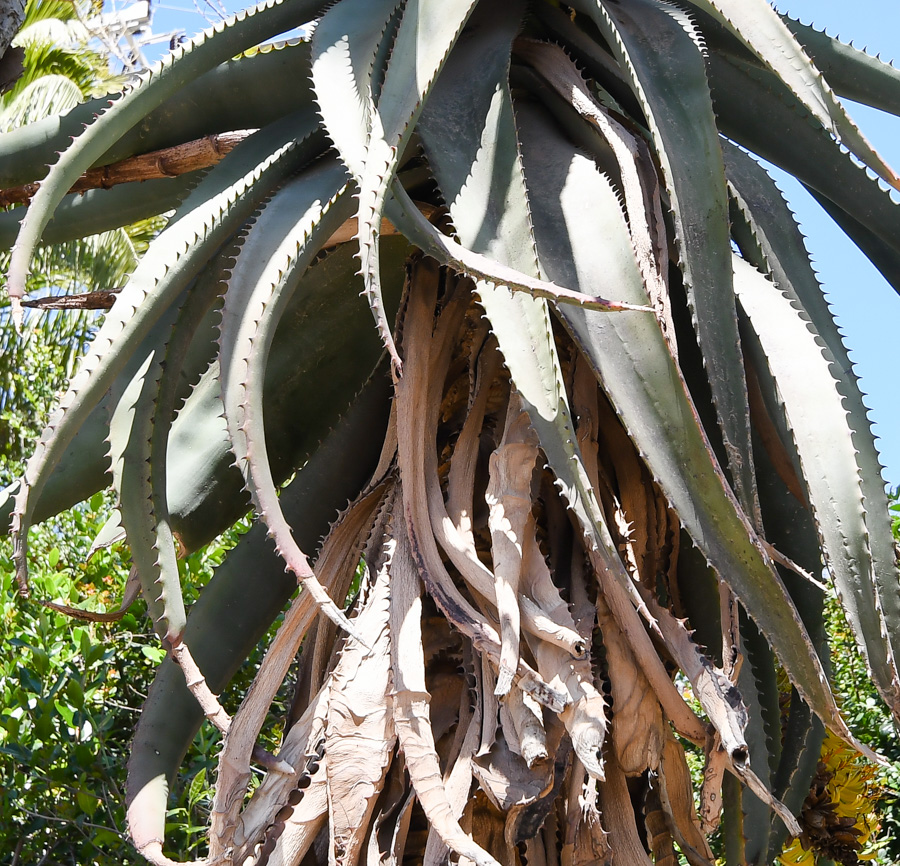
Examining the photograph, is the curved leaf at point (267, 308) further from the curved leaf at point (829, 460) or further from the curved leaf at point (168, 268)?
the curved leaf at point (829, 460)

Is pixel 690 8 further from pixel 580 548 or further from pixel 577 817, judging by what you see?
pixel 577 817

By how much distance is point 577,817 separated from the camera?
88 centimetres

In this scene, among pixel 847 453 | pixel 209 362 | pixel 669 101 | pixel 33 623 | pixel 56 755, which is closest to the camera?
pixel 847 453

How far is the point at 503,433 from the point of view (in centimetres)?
101

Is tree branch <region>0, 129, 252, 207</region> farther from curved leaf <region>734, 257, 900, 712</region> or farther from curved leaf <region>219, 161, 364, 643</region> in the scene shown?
curved leaf <region>734, 257, 900, 712</region>

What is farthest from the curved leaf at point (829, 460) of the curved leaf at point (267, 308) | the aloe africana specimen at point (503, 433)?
the curved leaf at point (267, 308)

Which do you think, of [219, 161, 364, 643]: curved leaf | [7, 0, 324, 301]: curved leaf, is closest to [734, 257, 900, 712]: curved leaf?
[219, 161, 364, 643]: curved leaf

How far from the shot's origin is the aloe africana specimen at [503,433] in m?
0.82

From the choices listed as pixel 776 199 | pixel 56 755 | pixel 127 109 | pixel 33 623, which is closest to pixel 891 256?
pixel 776 199

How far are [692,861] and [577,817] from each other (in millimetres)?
148

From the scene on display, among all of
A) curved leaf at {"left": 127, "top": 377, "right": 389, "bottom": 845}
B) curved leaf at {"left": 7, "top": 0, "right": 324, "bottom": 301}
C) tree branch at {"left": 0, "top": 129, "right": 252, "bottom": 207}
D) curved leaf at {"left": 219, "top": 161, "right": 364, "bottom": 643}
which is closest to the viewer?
curved leaf at {"left": 219, "top": 161, "right": 364, "bottom": 643}

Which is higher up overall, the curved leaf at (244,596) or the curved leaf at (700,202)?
the curved leaf at (700,202)

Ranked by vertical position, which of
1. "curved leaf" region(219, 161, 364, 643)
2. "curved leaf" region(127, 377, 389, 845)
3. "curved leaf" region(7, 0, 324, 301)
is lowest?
"curved leaf" region(127, 377, 389, 845)

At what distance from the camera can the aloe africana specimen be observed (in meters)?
0.82
